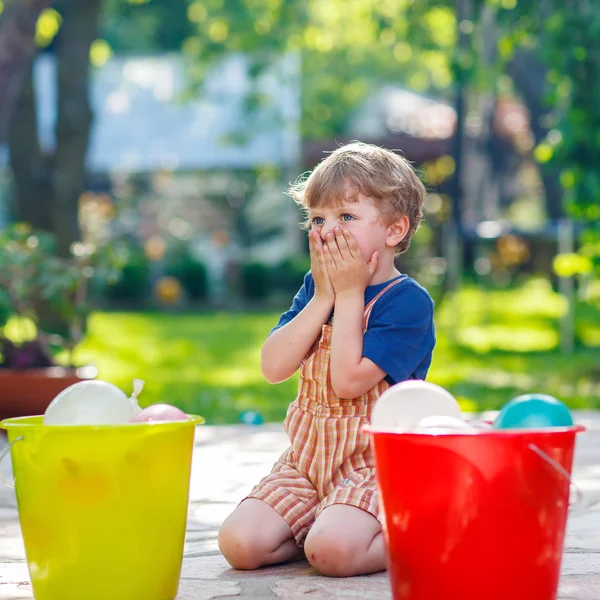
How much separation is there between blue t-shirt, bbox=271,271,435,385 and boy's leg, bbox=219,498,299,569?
48cm

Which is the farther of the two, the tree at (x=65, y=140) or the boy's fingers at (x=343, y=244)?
the tree at (x=65, y=140)

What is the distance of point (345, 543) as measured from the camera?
2.54 metres

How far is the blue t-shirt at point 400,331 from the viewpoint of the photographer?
2.62m

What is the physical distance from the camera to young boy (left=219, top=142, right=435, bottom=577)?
2609 mm

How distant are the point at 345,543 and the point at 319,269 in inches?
27.0

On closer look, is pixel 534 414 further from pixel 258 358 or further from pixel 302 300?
pixel 258 358

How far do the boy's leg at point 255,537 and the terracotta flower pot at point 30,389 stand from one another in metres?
2.62

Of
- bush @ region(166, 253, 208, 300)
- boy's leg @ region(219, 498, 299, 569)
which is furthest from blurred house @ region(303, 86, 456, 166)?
boy's leg @ region(219, 498, 299, 569)

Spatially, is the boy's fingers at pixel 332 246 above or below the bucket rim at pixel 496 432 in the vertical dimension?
above

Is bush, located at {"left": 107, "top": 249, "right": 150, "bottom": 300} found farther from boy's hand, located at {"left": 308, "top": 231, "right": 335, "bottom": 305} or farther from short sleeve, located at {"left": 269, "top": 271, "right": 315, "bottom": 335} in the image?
boy's hand, located at {"left": 308, "top": 231, "right": 335, "bottom": 305}

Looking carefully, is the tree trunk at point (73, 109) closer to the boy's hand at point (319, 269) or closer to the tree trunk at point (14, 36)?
the tree trunk at point (14, 36)

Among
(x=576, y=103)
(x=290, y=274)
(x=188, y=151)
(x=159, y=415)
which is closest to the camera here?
(x=159, y=415)

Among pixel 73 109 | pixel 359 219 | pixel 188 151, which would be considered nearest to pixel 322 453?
pixel 359 219

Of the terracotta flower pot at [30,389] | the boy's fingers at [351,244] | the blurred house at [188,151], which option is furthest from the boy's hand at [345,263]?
the blurred house at [188,151]
